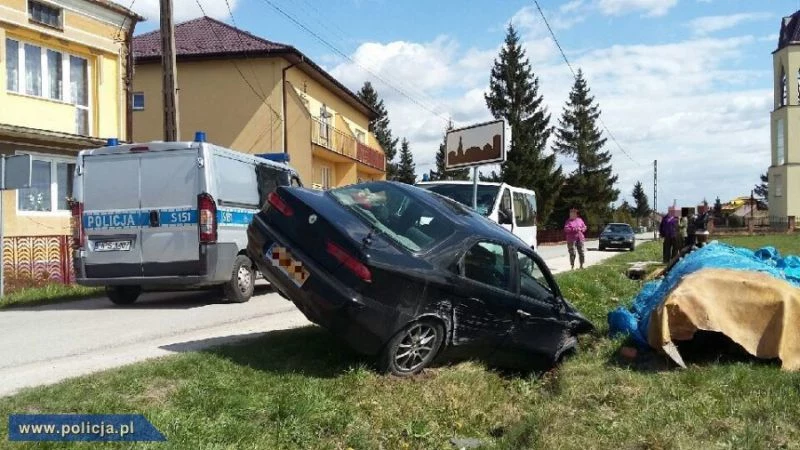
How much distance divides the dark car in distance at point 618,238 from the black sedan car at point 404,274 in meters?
31.1

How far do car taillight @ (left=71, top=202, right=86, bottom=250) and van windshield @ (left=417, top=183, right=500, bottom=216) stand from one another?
5649 mm

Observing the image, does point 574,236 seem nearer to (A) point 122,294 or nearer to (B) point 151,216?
(A) point 122,294

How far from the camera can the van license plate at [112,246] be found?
9656 millimetres

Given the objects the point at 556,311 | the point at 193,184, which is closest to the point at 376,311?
the point at 556,311

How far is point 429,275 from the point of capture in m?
5.68

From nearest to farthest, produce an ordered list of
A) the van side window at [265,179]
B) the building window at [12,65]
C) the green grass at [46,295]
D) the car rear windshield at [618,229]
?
the van side window at [265,179] < the green grass at [46,295] < the building window at [12,65] < the car rear windshield at [618,229]

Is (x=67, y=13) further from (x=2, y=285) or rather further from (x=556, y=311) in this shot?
(x=556, y=311)

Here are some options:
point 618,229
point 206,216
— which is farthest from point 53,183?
point 618,229

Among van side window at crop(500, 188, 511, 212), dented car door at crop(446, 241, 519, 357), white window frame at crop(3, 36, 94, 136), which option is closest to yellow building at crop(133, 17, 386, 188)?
white window frame at crop(3, 36, 94, 136)

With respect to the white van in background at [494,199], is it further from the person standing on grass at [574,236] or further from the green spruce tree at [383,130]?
the green spruce tree at [383,130]

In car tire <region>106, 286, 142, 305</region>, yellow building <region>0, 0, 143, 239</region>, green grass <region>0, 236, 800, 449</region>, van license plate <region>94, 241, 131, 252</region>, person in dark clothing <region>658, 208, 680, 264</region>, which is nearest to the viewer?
green grass <region>0, 236, 800, 449</region>

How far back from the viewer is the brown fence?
44.9ft

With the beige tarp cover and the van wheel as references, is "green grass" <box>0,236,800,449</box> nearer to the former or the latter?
the beige tarp cover

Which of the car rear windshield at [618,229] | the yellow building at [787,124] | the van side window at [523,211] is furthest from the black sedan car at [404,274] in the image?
the yellow building at [787,124]
